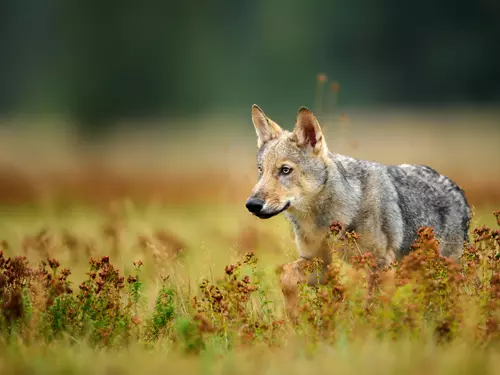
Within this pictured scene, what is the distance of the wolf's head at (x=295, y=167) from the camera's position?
588cm

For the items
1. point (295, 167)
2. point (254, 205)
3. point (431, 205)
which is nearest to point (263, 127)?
point (295, 167)

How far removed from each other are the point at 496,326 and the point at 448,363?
2.63 ft

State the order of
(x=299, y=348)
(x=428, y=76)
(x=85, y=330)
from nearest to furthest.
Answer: (x=299, y=348)
(x=85, y=330)
(x=428, y=76)

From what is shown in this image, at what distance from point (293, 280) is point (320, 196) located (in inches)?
31.9

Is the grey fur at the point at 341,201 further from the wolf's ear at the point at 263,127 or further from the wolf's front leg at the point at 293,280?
the wolf's front leg at the point at 293,280

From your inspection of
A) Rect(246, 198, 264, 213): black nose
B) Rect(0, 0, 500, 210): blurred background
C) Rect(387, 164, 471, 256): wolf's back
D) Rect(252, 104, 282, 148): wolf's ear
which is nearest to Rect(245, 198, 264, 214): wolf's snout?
Rect(246, 198, 264, 213): black nose

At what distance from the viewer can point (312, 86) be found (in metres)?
40.0

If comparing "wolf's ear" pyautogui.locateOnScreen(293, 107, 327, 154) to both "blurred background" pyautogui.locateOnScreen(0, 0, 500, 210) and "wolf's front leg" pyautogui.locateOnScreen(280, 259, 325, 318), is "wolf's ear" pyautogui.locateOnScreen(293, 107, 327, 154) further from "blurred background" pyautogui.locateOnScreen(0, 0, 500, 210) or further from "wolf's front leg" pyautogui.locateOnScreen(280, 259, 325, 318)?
"blurred background" pyautogui.locateOnScreen(0, 0, 500, 210)

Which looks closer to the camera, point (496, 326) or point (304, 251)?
point (496, 326)

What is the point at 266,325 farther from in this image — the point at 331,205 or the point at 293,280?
the point at 331,205

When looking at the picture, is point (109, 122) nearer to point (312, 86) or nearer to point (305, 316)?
point (312, 86)

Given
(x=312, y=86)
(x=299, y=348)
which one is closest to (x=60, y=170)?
(x=299, y=348)

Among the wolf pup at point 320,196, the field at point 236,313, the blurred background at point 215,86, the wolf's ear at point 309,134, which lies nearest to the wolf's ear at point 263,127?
the wolf pup at point 320,196

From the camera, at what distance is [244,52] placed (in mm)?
41906
